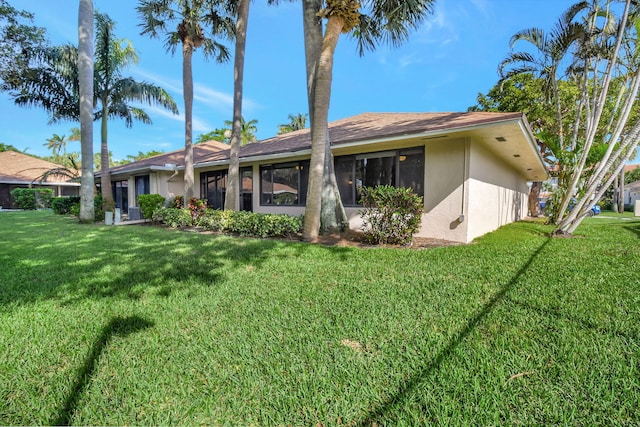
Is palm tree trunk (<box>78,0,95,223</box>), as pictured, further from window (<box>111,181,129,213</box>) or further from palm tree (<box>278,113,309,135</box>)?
palm tree (<box>278,113,309,135</box>)

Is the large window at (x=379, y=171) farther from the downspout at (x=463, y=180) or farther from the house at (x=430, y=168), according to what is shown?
the downspout at (x=463, y=180)

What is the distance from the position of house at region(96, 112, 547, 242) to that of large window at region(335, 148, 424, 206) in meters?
0.03

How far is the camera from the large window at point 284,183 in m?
10.7

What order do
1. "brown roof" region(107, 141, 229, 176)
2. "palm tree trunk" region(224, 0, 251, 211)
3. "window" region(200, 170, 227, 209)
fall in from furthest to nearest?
"brown roof" region(107, 141, 229, 176), "window" region(200, 170, 227, 209), "palm tree trunk" region(224, 0, 251, 211)

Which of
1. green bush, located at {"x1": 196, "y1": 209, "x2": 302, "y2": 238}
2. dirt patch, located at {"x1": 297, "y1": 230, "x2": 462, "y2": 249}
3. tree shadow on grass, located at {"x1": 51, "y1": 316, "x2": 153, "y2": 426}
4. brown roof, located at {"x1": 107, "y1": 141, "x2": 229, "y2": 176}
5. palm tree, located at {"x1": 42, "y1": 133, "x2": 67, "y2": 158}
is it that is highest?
palm tree, located at {"x1": 42, "y1": 133, "x2": 67, "y2": 158}

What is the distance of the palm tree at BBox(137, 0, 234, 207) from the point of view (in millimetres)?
11031

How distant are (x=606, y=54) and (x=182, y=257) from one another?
13052 mm

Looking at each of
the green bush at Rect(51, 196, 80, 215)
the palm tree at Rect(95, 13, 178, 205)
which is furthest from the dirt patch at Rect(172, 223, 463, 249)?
the green bush at Rect(51, 196, 80, 215)

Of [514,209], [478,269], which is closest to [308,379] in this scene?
[478,269]

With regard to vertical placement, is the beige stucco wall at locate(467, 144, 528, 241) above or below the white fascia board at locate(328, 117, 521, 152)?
below

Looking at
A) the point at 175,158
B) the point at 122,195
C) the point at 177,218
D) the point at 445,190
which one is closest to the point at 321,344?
the point at 445,190

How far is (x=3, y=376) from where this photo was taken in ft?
6.78

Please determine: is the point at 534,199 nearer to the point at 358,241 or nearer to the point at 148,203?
the point at 358,241

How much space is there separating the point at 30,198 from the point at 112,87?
55.5ft
